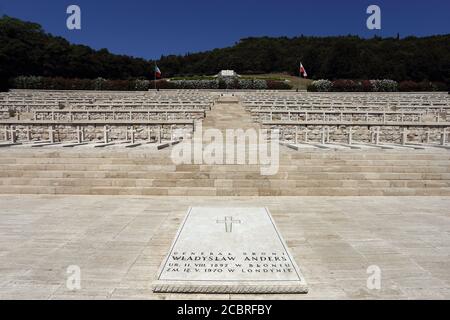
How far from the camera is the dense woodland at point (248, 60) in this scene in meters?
55.3

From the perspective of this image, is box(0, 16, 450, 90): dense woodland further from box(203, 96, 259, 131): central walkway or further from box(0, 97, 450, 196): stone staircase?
box(0, 97, 450, 196): stone staircase

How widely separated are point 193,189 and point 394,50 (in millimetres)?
83419

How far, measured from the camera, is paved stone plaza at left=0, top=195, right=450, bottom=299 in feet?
11.0

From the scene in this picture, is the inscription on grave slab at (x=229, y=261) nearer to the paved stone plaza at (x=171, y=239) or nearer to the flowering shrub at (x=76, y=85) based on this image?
the paved stone plaza at (x=171, y=239)

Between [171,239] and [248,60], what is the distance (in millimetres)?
90863

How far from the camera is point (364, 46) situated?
8044 cm

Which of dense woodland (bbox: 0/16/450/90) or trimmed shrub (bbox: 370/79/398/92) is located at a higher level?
dense woodland (bbox: 0/16/450/90)

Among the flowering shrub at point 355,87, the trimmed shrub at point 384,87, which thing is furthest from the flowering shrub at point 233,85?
the trimmed shrub at point 384,87

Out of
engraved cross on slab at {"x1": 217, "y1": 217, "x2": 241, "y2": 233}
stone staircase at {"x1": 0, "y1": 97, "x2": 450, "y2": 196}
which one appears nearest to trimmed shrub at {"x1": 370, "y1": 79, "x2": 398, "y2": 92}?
stone staircase at {"x1": 0, "y1": 97, "x2": 450, "y2": 196}

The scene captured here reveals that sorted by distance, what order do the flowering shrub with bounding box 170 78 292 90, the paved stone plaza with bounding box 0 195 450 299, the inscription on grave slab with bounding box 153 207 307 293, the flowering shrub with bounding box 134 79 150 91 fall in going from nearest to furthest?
1. the inscription on grave slab with bounding box 153 207 307 293
2. the paved stone plaza with bounding box 0 195 450 299
3. the flowering shrub with bounding box 134 79 150 91
4. the flowering shrub with bounding box 170 78 292 90

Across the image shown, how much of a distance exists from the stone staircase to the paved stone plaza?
0.37m

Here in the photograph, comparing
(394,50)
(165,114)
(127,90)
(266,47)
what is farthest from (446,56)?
(165,114)

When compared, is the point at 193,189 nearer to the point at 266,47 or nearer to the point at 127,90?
the point at 127,90

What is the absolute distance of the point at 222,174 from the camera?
7.81 meters
